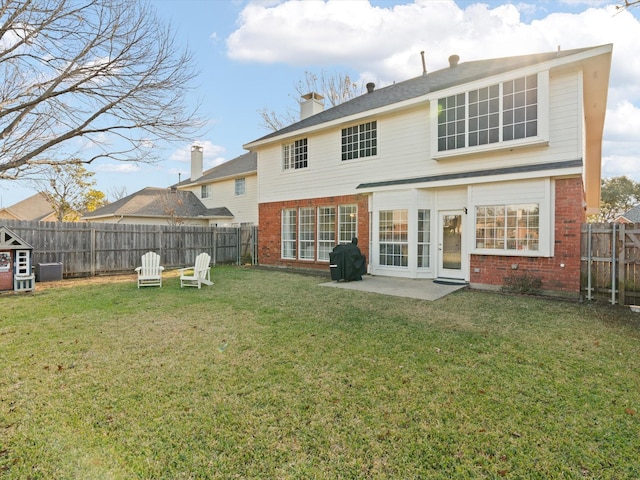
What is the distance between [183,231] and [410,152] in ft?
34.1

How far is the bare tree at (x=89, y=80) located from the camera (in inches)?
329

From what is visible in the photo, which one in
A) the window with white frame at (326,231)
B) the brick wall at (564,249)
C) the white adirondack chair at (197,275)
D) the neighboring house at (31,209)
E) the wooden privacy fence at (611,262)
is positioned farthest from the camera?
the neighboring house at (31,209)

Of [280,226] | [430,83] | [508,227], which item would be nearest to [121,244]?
[280,226]

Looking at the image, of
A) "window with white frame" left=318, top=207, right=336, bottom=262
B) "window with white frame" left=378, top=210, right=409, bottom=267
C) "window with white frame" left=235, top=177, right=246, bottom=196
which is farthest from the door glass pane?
"window with white frame" left=235, top=177, right=246, bottom=196

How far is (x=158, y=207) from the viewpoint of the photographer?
22359mm

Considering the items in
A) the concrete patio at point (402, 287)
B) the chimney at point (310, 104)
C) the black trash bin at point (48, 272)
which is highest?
the chimney at point (310, 104)

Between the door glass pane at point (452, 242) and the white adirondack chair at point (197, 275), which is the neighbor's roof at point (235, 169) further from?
the door glass pane at point (452, 242)

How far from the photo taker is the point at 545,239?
8180 mm

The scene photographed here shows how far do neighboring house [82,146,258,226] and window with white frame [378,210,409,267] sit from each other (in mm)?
11351

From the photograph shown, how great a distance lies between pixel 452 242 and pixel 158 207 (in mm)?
19230

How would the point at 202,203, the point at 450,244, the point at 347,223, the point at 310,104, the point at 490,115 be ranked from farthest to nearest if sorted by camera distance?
the point at 202,203 → the point at 310,104 → the point at 347,223 → the point at 450,244 → the point at 490,115

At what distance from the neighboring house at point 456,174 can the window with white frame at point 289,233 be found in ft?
0.15

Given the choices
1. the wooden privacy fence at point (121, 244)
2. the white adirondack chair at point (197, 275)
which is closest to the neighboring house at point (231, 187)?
the wooden privacy fence at point (121, 244)

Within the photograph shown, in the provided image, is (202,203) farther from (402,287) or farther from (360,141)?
(402,287)
